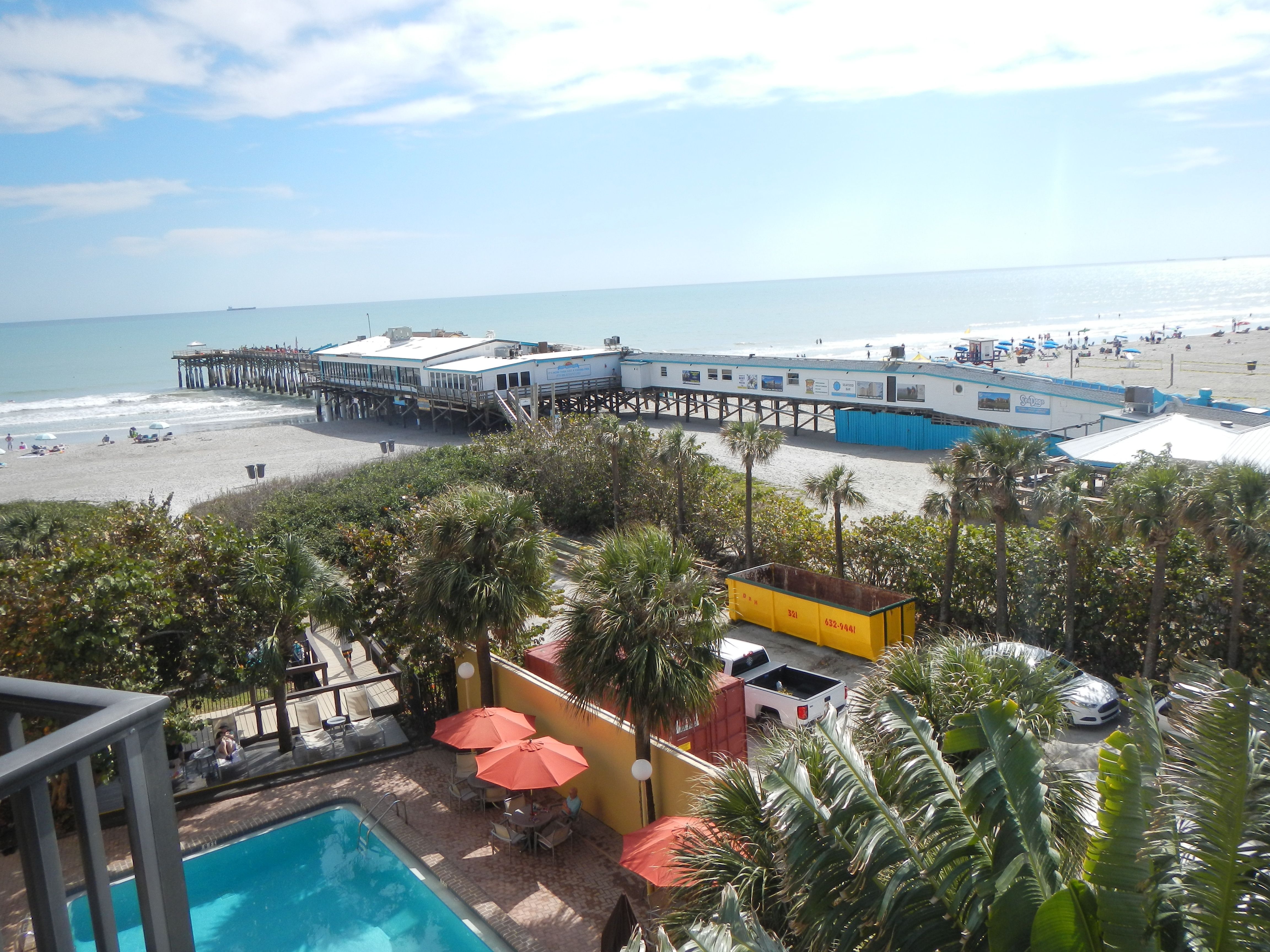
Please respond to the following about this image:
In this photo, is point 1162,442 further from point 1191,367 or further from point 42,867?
point 1191,367

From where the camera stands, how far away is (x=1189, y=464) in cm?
1834

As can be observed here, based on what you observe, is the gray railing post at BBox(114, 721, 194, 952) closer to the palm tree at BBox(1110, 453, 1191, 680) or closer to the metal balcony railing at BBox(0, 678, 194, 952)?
the metal balcony railing at BBox(0, 678, 194, 952)

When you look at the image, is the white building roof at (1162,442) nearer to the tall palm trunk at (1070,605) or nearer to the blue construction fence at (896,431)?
the tall palm trunk at (1070,605)

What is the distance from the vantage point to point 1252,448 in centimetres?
2136

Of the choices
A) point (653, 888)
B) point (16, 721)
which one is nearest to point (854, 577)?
point (653, 888)

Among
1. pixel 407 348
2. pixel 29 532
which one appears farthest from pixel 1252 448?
pixel 407 348

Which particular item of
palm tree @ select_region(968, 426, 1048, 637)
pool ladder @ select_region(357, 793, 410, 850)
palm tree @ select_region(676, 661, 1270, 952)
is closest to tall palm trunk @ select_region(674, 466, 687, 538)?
palm tree @ select_region(968, 426, 1048, 637)

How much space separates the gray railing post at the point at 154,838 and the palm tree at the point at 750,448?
862 inches

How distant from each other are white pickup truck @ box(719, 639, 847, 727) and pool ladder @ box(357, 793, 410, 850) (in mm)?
5829

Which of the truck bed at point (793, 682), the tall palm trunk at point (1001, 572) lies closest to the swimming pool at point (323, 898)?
the truck bed at point (793, 682)

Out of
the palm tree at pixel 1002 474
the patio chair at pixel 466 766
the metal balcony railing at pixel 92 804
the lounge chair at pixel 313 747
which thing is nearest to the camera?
the metal balcony railing at pixel 92 804

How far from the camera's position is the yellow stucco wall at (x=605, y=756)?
12.3 metres

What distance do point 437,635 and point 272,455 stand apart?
41529 millimetres

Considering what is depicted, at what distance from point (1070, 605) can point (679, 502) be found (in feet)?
38.2
